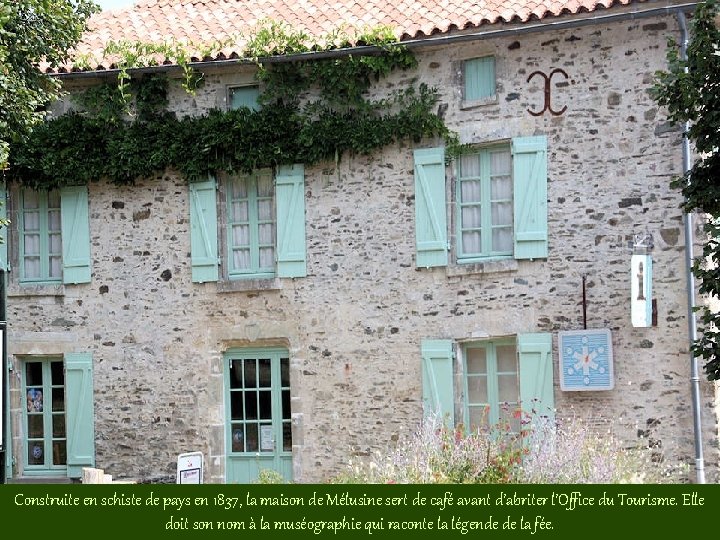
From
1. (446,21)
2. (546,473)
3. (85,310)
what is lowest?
(546,473)

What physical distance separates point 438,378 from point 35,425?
530 cm

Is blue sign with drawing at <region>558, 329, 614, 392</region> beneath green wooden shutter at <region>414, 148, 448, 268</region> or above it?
beneath

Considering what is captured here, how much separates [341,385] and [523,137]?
136 inches

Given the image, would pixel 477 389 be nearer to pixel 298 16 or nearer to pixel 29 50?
pixel 298 16

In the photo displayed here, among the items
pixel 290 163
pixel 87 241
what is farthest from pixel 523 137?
pixel 87 241

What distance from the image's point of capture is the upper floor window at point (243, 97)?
14.9 m

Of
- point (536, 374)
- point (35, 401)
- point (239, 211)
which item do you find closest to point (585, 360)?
point (536, 374)

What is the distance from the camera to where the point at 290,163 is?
14.5 meters

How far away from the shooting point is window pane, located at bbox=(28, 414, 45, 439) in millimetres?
15500

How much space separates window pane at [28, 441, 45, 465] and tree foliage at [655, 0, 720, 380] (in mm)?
8867

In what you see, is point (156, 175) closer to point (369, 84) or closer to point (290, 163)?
point (290, 163)

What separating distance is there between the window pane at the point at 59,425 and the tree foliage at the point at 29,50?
3.86 m

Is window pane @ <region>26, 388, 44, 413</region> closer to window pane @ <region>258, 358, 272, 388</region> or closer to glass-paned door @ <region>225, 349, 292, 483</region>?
glass-paned door @ <region>225, 349, 292, 483</region>

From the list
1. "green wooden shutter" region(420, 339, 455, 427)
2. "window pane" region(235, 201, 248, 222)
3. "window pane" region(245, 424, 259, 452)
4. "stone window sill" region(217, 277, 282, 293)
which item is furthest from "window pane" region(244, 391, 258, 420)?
"green wooden shutter" region(420, 339, 455, 427)
